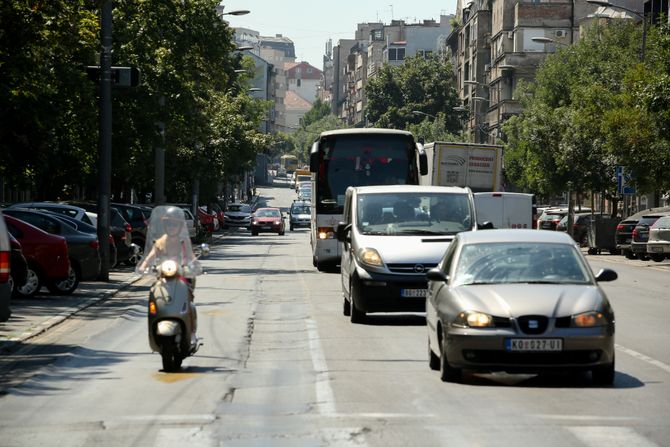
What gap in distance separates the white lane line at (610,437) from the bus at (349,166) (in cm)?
2398

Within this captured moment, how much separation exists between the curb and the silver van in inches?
165

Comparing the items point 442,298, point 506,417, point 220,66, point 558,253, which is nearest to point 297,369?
point 442,298

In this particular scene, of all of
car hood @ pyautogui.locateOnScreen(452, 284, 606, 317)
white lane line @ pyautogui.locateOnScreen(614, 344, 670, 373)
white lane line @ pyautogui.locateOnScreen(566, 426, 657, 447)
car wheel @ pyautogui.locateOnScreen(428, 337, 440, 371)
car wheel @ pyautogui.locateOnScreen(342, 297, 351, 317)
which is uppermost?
car hood @ pyautogui.locateOnScreen(452, 284, 606, 317)

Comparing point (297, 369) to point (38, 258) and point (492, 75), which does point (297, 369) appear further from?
point (492, 75)

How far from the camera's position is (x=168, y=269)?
14.8m

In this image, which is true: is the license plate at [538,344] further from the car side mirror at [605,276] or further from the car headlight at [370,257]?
the car headlight at [370,257]

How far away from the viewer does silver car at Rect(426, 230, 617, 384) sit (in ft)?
42.5

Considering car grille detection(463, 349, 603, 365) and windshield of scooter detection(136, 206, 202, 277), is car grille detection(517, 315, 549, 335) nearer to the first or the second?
car grille detection(463, 349, 603, 365)

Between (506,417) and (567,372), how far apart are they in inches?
81.9

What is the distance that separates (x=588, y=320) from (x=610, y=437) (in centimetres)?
293

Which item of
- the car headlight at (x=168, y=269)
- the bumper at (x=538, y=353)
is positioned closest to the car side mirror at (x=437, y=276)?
the bumper at (x=538, y=353)

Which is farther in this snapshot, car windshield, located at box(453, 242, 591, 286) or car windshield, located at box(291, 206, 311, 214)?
car windshield, located at box(291, 206, 311, 214)

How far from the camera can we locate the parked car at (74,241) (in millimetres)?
28969

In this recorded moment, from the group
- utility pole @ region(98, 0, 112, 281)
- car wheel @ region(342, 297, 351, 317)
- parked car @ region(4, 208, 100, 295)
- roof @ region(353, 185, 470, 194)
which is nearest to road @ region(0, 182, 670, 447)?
car wheel @ region(342, 297, 351, 317)
